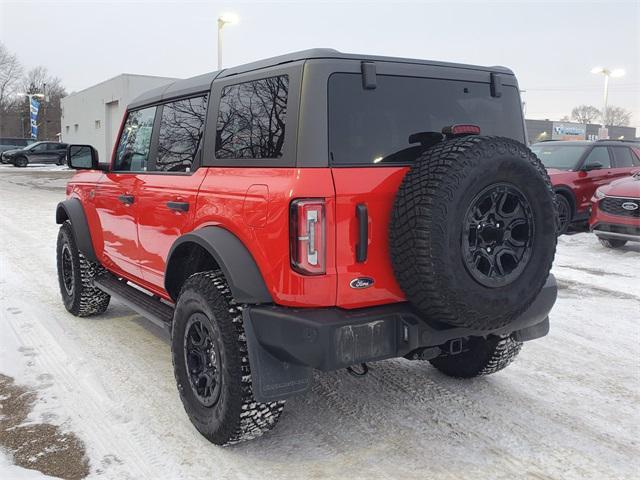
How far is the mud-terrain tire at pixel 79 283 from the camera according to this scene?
5.18 meters

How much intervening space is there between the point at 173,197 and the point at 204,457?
1538 mm

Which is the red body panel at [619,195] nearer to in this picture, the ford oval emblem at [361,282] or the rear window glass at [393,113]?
the rear window glass at [393,113]

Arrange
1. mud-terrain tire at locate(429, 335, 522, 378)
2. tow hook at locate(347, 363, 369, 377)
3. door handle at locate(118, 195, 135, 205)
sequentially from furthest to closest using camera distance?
1. door handle at locate(118, 195, 135, 205)
2. mud-terrain tire at locate(429, 335, 522, 378)
3. tow hook at locate(347, 363, 369, 377)

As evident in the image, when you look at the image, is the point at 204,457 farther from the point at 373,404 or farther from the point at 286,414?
the point at 373,404

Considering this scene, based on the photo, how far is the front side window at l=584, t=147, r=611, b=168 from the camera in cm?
1078

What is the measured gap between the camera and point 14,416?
10.9 feet

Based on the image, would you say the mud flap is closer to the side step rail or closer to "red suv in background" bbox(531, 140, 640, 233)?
the side step rail

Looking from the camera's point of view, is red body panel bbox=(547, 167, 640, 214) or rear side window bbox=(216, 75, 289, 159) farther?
red body panel bbox=(547, 167, 640, 214)

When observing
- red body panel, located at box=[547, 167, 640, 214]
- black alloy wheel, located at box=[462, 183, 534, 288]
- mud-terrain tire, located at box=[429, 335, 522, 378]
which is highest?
red body panel, located at box=[547, 167, 640, 214]

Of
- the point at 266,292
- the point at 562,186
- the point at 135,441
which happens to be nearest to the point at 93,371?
the point at 135,441

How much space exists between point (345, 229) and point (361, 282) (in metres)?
0.27

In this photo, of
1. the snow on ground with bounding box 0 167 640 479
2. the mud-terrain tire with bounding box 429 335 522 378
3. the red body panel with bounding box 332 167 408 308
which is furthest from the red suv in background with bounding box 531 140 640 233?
the red body panel with bounding box 332 167 408 308

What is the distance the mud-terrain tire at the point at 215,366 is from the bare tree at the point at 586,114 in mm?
85577

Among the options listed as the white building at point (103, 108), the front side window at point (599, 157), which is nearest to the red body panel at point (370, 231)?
the front side window at point (599, 157)
